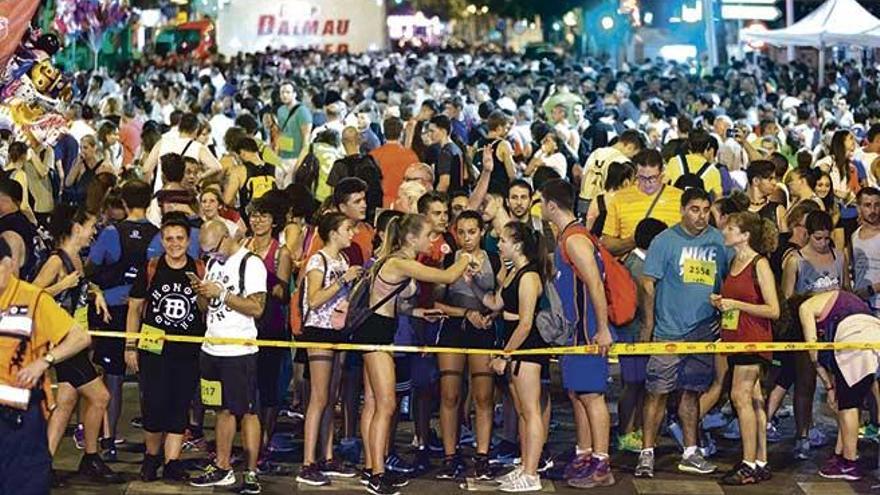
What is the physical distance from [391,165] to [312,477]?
243 inches

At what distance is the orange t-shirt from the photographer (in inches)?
700

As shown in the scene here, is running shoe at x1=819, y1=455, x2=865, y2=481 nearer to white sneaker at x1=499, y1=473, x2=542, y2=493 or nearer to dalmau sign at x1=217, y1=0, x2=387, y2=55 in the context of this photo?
white sneaker at x1=499, y1=473, x2=542, y2=493

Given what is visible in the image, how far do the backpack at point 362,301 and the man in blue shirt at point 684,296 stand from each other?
67.3 inches

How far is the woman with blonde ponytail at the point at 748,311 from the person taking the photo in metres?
12.0

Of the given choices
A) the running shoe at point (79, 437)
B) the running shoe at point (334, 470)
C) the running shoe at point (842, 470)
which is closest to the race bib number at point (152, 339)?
the running shoe at point (334, 470)

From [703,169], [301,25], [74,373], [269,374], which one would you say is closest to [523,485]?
[269,374]

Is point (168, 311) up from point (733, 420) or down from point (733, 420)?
up

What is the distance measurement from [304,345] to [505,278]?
1.41 metres

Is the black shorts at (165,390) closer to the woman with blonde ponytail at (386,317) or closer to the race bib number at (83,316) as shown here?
the race bib number at (83,316)

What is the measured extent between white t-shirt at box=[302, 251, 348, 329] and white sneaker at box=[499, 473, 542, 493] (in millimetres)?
1461

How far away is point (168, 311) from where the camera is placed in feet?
38.2

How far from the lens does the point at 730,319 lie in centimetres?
1216

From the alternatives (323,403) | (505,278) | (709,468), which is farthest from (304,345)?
(709,468)

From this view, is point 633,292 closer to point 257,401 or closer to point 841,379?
point 841,379
